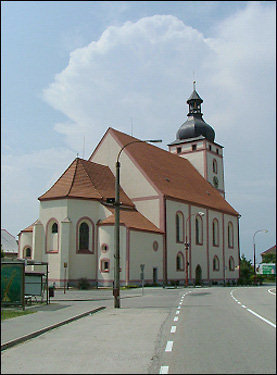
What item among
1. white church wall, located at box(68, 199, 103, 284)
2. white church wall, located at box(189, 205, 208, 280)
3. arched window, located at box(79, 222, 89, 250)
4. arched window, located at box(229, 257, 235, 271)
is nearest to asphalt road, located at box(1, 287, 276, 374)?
white church wall, located at box(68, 199, 103, 284)

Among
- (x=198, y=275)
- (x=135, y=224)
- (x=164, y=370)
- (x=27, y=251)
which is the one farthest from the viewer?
(x=198, y=275)

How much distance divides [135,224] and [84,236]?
17.0 ft

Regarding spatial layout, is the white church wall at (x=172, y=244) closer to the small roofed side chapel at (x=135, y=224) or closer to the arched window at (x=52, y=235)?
the small roofed side chapel at (x=135, y=224)

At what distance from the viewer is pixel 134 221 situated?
44750mm

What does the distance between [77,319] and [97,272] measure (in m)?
26.0

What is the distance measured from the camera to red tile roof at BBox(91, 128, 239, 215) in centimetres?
5075

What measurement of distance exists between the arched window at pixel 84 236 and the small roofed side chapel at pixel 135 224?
10cm

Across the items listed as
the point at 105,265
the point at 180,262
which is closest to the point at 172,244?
the point at 180,262

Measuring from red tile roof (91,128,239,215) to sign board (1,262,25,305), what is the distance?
101ft

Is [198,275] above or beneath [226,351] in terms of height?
beneath

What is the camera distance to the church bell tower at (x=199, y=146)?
2611 inches

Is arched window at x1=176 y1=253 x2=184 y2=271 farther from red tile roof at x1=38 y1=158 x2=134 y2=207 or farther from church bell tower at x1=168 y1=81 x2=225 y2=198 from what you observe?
church bell tower at x1=168 y1=81 x2=225 y2=198

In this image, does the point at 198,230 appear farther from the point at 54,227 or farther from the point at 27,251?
the point at 27,251

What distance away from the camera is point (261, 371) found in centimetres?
537
